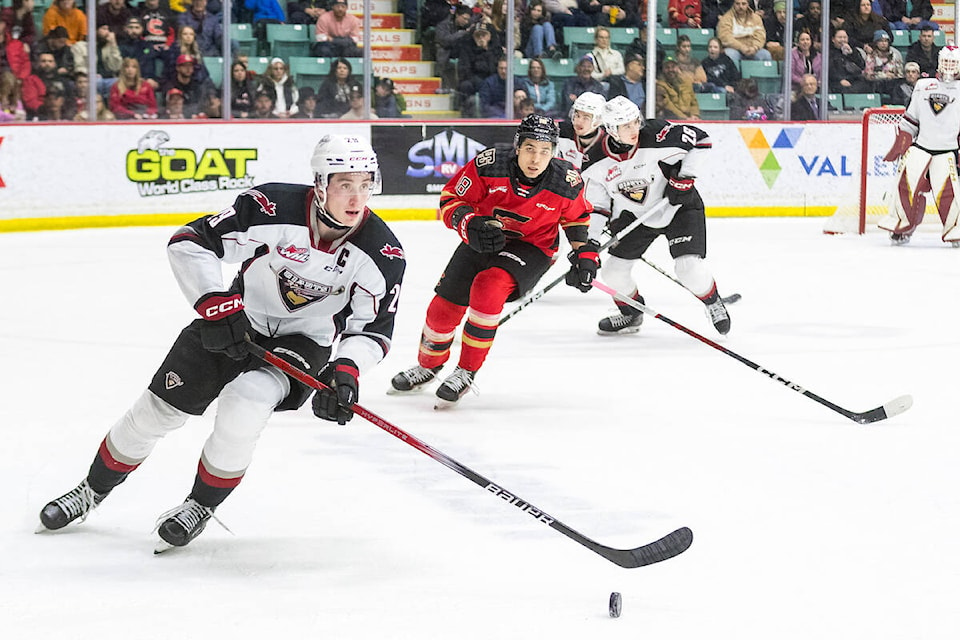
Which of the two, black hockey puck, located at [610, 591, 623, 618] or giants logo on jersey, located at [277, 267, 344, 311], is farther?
giants logo on jersey, located at [277, 267, 344, 311]

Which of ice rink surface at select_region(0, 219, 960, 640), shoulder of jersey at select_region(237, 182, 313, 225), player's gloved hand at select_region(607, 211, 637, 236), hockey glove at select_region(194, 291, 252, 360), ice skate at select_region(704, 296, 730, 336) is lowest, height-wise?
ice rink surface at select_region(0, 219, 960, 640)

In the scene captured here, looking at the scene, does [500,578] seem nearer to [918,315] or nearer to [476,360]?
[476,360]

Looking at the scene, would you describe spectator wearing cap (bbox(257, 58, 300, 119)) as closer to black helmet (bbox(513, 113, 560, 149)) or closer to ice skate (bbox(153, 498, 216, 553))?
black helmet (bbox(513, 113, 560, 149))

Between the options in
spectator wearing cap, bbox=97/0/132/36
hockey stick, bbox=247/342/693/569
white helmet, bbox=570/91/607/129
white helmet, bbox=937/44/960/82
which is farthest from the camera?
spectator wearing cap, bbox=97/0/132/36

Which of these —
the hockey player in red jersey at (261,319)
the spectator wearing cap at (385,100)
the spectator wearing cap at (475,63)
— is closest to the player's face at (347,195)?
the hockey player in red jersey at (261,319)

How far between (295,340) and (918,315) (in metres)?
3.87

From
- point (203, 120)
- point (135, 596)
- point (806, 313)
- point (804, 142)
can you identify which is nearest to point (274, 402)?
point (135, 596)

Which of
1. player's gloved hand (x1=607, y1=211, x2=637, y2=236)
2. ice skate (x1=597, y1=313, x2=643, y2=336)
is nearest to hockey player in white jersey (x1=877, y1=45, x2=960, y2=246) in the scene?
player's gloved hand (x1=607, y1=211, x2=637, y2=236)

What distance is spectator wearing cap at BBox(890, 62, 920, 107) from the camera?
10.8 metres

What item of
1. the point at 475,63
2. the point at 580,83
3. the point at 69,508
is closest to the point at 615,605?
the point at 69,508

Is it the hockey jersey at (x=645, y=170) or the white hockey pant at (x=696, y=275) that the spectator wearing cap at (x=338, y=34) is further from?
the white hockey pant at (x=696, y=275)

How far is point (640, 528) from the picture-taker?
302 centimetres

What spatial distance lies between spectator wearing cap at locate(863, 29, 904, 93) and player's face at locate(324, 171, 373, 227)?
8711 millimetres

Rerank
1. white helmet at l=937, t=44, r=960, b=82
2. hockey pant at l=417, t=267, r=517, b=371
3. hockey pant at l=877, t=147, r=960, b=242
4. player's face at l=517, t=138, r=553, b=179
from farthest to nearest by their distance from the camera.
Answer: hockey pant at l=877, t=147, r=960, b=242, white helmet at l=937, t=44, r=960, b=82, hockey pant at l=417, t=267, r=517, b=371, player's face at l=517, t=138, r=553, b=179
